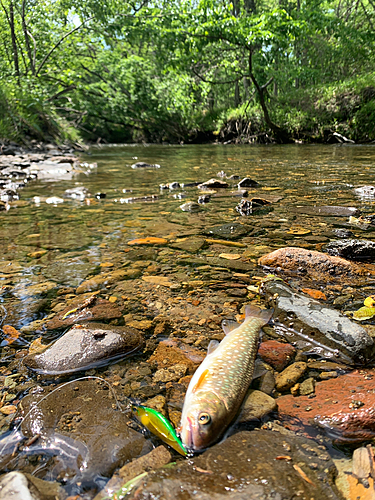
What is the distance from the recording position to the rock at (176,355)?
1984 mm

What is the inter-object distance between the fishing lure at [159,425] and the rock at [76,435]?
6 cm

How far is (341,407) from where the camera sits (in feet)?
5.07

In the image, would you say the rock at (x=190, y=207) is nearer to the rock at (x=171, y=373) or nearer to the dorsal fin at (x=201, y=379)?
the rock at (x=171, y=373)

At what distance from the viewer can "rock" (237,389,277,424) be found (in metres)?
1.57

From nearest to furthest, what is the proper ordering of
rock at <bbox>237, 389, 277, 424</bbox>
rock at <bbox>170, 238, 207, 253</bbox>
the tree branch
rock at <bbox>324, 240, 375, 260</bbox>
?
1. rock at <bbox>237, 389, 277, 424</bbox>
2. rock at <bbox>324, 240, 375, 260</bbox>
3. rock at <bbox>170, 238, 207, 253</bbox>
4. the tree branch

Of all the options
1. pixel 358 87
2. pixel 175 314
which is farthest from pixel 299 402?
pixel 358 87

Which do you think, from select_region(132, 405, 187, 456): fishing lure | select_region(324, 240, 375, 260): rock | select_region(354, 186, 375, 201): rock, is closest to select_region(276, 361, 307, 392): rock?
select_region(132, 405, 187, 456): fishing lure

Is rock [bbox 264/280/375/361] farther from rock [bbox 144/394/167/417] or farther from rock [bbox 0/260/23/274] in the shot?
rock [bbox 0/260/23/274]

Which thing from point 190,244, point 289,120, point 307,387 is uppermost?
point 289,120

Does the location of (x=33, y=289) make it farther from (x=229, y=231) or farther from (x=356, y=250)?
(x=356, y=250)

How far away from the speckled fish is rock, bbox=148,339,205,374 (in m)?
0.10

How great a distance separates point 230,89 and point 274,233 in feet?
92.3

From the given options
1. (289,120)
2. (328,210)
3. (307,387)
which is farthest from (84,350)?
(289,120)

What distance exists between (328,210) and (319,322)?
3.11 metres
